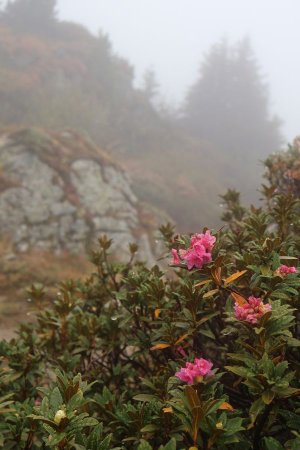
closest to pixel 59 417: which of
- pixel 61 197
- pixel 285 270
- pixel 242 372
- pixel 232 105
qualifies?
pixel 242 372

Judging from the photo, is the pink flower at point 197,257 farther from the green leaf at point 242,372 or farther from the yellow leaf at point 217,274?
the green leaf at point 242,372

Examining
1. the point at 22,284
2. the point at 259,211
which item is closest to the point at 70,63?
the point at 22,284

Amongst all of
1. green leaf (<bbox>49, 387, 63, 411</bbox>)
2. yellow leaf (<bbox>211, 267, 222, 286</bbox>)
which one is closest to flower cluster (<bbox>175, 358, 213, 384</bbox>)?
yellow leaf (<bbox>211, 267, 222, 286</bbox>)

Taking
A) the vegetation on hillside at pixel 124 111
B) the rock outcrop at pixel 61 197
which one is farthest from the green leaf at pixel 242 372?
the vegetation on hillside at pixel 124 111

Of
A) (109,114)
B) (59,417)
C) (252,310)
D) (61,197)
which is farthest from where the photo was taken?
(109,114)

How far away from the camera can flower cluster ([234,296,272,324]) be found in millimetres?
1761

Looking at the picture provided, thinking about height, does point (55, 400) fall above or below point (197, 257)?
below

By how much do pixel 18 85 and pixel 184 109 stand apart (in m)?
17.7

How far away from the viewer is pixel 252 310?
5.88ft

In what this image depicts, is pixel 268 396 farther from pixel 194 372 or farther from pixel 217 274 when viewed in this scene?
pixel 217 274

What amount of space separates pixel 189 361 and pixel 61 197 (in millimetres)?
10232

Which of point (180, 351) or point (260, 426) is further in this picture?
point (180, 351)

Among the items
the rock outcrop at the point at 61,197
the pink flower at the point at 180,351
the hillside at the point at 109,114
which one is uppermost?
the hillside at the point at 109,114

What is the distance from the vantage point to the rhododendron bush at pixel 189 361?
1590 millimetres
